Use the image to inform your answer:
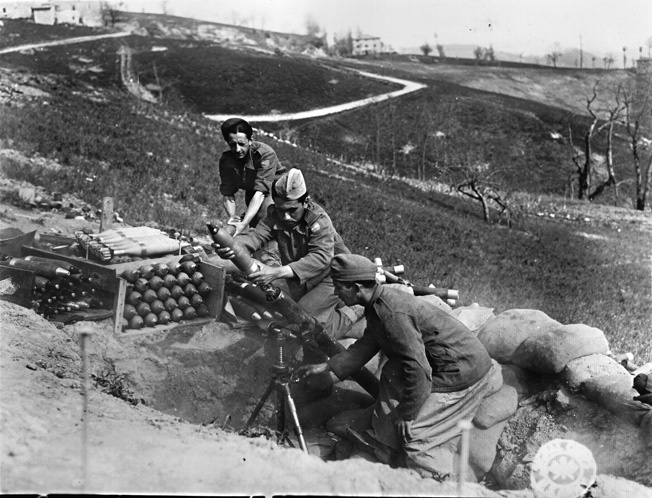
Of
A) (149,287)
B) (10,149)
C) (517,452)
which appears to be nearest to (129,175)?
(10,149)

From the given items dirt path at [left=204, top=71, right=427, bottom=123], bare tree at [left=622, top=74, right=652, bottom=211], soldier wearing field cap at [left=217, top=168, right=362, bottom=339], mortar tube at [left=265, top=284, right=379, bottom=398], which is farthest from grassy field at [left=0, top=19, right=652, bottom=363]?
mortar tube at [left=265, top=284, right=379, bottom=398]

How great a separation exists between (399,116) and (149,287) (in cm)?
3277

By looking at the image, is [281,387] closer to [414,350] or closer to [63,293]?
[414,350]

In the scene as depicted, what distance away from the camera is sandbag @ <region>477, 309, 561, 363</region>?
520 cm

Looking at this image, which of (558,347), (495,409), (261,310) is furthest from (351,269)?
(261,310)

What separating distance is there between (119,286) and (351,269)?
8.34ft

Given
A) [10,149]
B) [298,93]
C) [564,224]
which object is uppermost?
[298,93]

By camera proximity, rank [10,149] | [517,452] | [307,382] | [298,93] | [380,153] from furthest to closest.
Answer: [380,153] → [298,93] → [10,149] → [307,382] → [517,452]

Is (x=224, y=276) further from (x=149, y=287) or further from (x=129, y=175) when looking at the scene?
(x=129, y=175)

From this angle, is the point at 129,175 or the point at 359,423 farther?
the point at 129,175

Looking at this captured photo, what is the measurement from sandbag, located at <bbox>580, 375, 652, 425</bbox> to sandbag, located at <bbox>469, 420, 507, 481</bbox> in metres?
0.74

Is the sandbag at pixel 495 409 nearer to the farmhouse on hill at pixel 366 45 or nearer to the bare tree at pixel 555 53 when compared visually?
the bare tree at pixel 555 53

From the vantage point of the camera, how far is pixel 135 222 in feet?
36.1

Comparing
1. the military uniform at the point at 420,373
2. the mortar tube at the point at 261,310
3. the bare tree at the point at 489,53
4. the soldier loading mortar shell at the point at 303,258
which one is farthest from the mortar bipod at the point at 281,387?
the bare tree at the point at 489,53
